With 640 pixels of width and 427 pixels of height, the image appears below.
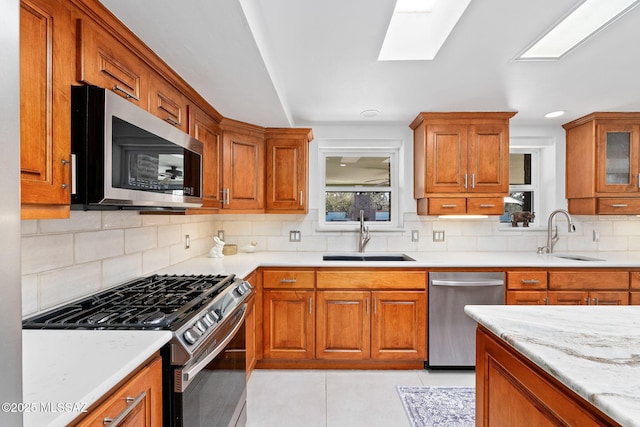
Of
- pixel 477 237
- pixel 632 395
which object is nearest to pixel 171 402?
pixel 632 395

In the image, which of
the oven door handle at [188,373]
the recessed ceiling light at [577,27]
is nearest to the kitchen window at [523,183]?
the recessed ceiling light at [577,27]

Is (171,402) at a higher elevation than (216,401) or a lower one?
higher

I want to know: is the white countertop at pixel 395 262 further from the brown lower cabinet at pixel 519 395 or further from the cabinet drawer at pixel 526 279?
the brown lower cabinet at pixel 519 395

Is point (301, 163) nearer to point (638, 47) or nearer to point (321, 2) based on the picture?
point (321, 2)

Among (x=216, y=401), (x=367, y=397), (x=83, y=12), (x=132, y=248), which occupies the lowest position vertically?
(x=367, y=397)

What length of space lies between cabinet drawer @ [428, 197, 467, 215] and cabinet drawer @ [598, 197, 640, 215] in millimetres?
1280

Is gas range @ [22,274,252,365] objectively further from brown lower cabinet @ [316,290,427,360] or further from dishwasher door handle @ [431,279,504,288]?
dishwasher door handle @ [431,279,504,288]

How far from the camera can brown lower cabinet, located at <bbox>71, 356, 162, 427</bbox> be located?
796mm

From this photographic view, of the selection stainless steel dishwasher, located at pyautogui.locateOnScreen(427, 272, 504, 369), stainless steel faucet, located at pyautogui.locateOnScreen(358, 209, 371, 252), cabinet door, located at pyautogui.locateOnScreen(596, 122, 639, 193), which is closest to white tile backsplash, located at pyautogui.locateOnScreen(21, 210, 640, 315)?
stainless steel faucet, located at pyautogui.locateOnScreen(358, 209, 371, 252)

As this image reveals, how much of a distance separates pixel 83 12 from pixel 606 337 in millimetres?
2124

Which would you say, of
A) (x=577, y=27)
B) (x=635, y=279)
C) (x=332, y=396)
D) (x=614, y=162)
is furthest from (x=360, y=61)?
(x=635, y=279)

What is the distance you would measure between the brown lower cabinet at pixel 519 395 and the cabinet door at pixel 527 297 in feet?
5.07

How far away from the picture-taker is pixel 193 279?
1925 mm

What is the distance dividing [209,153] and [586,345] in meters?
2.43
